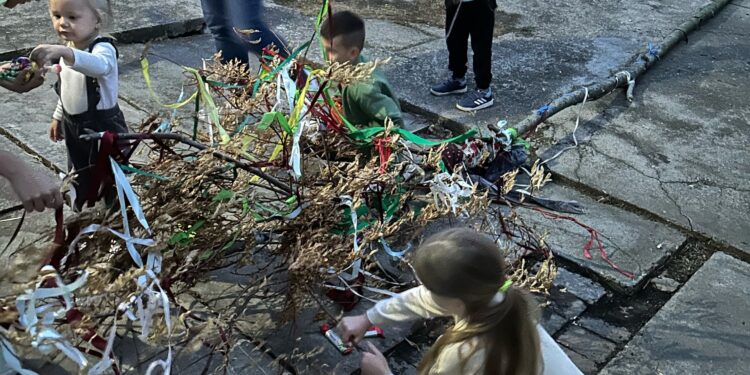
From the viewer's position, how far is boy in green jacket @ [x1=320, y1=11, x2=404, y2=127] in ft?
11.4

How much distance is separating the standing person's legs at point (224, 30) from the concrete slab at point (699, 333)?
2638 millimetres

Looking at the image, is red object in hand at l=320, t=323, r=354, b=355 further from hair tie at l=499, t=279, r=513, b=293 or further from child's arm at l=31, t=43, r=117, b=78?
child's arm at l=31, t=43, r=117, b=78

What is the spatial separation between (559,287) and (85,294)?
1912mm

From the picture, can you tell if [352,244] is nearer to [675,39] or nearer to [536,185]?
[536,185]

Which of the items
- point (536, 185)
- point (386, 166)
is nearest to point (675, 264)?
point (536, 185)

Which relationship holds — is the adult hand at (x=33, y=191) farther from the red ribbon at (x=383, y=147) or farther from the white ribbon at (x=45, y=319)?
the red ribbon at (x=383, y=147)

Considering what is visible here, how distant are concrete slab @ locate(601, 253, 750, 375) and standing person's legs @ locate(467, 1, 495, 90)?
1.96 meters

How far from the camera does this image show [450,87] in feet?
16.3

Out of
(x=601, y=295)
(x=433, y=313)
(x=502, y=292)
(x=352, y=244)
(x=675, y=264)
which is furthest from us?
(x=675, y=264)

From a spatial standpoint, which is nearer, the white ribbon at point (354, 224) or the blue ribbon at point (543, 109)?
the white ribbon at point (354, 224)

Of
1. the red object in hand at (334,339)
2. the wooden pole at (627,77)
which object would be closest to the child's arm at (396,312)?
the red object in hand at (334,339)

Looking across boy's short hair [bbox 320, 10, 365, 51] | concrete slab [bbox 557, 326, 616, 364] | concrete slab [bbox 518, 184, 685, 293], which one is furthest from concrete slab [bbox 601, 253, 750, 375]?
boy's short hair [bbox 320, 10, 365, 51]

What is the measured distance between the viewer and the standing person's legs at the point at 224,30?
4.21 meters

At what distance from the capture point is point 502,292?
6.68 ft
